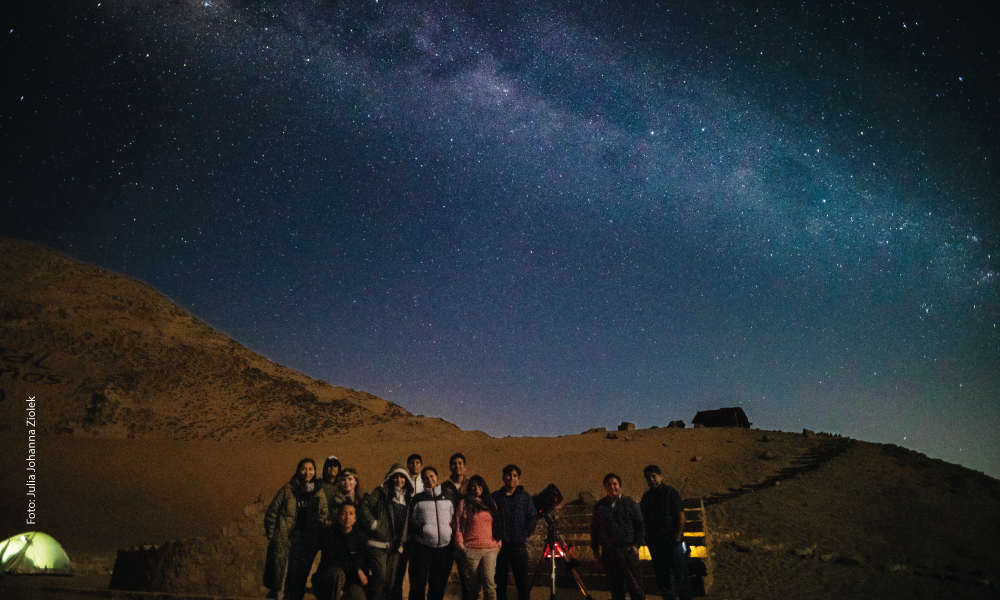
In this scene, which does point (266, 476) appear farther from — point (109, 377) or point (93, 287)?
point (93, 287)

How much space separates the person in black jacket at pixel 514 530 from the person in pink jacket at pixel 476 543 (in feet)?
0.55

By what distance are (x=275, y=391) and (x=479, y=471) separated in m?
23.7

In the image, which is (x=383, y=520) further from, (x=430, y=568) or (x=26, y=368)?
(x=26, y=368)

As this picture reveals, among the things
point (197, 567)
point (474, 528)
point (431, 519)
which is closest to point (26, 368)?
point (197, 567)

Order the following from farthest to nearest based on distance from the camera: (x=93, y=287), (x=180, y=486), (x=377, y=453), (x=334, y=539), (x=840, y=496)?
(x=93, y=287), (x=377, y=453), (x=180, y=486), (x=840, y=496), (x=334, y=539)

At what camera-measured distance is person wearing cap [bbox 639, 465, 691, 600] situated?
22.4ft

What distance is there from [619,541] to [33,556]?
1222cm

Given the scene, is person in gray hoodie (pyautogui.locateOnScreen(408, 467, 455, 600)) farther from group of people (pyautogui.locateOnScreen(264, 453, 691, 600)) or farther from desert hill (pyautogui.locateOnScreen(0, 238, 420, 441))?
desert hill (pyautogui.locateOnScreen(0, 238, 420, 441))

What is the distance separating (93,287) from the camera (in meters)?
54.2

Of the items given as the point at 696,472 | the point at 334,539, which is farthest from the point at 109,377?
the point at 334,539

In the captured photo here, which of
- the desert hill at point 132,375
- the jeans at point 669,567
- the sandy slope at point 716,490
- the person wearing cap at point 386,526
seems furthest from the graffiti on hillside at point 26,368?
the jeans at point 669,567

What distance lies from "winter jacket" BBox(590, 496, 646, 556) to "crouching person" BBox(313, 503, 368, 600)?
281 cm

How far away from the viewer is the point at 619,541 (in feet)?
21.6

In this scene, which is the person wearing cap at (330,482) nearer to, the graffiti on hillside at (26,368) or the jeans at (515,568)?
the jeans at (515,568)
